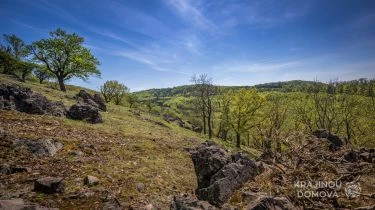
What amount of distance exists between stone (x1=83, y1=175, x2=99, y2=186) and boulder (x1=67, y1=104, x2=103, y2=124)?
15.1 m

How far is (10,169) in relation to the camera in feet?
34.3

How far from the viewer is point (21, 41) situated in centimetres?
8106

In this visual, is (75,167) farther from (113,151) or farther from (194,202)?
(194,202)

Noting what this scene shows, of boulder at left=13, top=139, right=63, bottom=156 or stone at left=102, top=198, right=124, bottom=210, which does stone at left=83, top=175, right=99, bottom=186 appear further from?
boulder at left=13, top=139, right=63, bottom=156

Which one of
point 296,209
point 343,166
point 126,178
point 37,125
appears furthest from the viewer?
point 37,125

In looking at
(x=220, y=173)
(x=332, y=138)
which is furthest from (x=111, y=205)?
(x=332, y=138)

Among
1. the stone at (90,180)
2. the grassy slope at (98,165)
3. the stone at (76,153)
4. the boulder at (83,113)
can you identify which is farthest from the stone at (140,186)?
the boulder at (83,113)

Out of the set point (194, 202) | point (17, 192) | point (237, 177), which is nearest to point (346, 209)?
point (237, 177)

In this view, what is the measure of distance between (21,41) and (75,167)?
88179 millimetres

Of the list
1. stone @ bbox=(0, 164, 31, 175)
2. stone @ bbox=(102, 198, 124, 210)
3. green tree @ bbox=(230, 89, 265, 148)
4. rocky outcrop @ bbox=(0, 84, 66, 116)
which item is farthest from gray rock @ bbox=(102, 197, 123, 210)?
green tree @ bbox=(230, 89, 265, 148)

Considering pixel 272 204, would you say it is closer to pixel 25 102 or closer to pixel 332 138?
pixel 25 102

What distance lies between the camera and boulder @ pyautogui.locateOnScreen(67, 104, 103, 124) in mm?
24875

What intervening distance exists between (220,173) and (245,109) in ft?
111

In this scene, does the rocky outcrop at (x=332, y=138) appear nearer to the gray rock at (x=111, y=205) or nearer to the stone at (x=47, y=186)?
the gray rock at (x=111, y=205)
